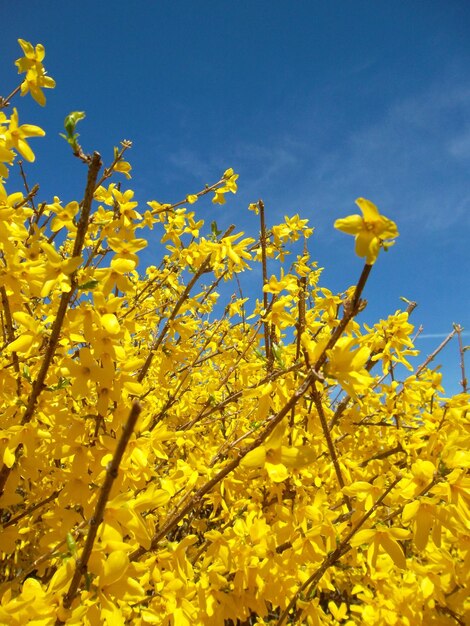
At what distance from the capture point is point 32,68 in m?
1.78

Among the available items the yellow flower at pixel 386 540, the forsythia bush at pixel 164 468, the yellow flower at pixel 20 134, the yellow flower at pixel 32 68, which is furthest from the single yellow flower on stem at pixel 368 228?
the yellow flower at pixel 32 68

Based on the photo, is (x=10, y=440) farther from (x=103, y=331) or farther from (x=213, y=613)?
(x=213, y=613)

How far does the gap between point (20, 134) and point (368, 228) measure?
1.46 meters

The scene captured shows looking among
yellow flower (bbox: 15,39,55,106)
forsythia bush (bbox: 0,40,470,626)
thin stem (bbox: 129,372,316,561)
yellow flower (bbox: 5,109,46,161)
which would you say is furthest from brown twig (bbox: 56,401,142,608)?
yellow flower (bbox: 15,39,55,106)

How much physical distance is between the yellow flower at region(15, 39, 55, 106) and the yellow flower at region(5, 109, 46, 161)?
15.4 inches

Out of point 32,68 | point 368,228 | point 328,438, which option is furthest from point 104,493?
point 32,68

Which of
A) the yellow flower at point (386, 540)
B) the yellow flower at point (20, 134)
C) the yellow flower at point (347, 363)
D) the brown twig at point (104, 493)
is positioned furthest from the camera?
the yellow flower at point (20, 134)

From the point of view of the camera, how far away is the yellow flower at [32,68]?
5.84ft

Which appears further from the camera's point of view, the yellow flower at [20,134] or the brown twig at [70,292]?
the yellow flower at [20,134]

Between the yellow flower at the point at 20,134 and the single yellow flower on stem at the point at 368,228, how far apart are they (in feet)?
4.50

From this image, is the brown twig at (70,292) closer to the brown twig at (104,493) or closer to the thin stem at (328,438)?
the brown twig at (104,493)

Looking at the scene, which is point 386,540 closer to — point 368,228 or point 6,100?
point 368,228

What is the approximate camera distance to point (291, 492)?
226cm

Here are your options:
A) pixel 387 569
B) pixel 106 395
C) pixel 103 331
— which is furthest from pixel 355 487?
pixel 103 331
